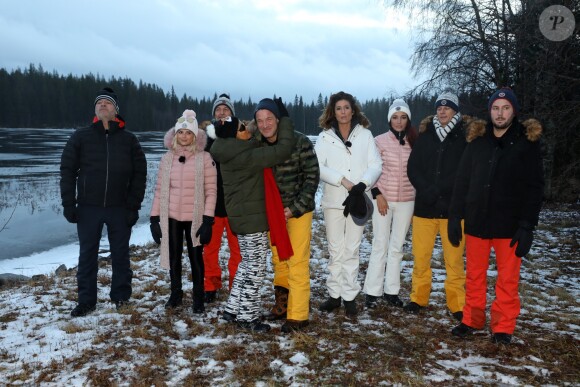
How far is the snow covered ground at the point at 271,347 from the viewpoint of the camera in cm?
367

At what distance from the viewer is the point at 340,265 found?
17.1 ft

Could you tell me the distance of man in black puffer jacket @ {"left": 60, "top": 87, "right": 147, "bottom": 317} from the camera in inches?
204

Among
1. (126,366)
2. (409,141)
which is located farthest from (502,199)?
(126,366)

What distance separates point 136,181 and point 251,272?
2005 mm

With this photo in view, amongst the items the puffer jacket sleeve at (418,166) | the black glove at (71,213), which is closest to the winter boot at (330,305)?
the puffer jacket sleeve at (418,166)

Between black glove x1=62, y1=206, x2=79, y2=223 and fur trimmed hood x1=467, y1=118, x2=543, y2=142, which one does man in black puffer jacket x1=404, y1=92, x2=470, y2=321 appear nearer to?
fur trimmed hood x1=467, y1=118, x2=543, y2=142

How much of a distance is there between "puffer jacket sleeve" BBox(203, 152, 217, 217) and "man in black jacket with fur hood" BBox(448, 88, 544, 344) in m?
2.87

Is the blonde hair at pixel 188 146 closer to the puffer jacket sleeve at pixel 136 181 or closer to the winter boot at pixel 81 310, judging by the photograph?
the puffer jacket sleeve at pixel 136 181

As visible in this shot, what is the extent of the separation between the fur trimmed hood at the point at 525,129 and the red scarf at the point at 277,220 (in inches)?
85.6

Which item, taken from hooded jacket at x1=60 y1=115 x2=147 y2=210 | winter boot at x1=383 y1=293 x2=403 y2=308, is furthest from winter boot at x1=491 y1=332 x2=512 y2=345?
hooded jacket at x1=60 y1=115 x2=147 y2=210

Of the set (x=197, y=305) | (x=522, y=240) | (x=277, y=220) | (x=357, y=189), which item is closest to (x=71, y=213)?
(x=197, y=305)

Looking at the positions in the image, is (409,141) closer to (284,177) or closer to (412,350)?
(284,177)

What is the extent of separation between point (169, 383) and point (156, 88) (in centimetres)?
12953

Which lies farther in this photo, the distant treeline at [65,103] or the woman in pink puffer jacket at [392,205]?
the distant treeline at [65,103]
